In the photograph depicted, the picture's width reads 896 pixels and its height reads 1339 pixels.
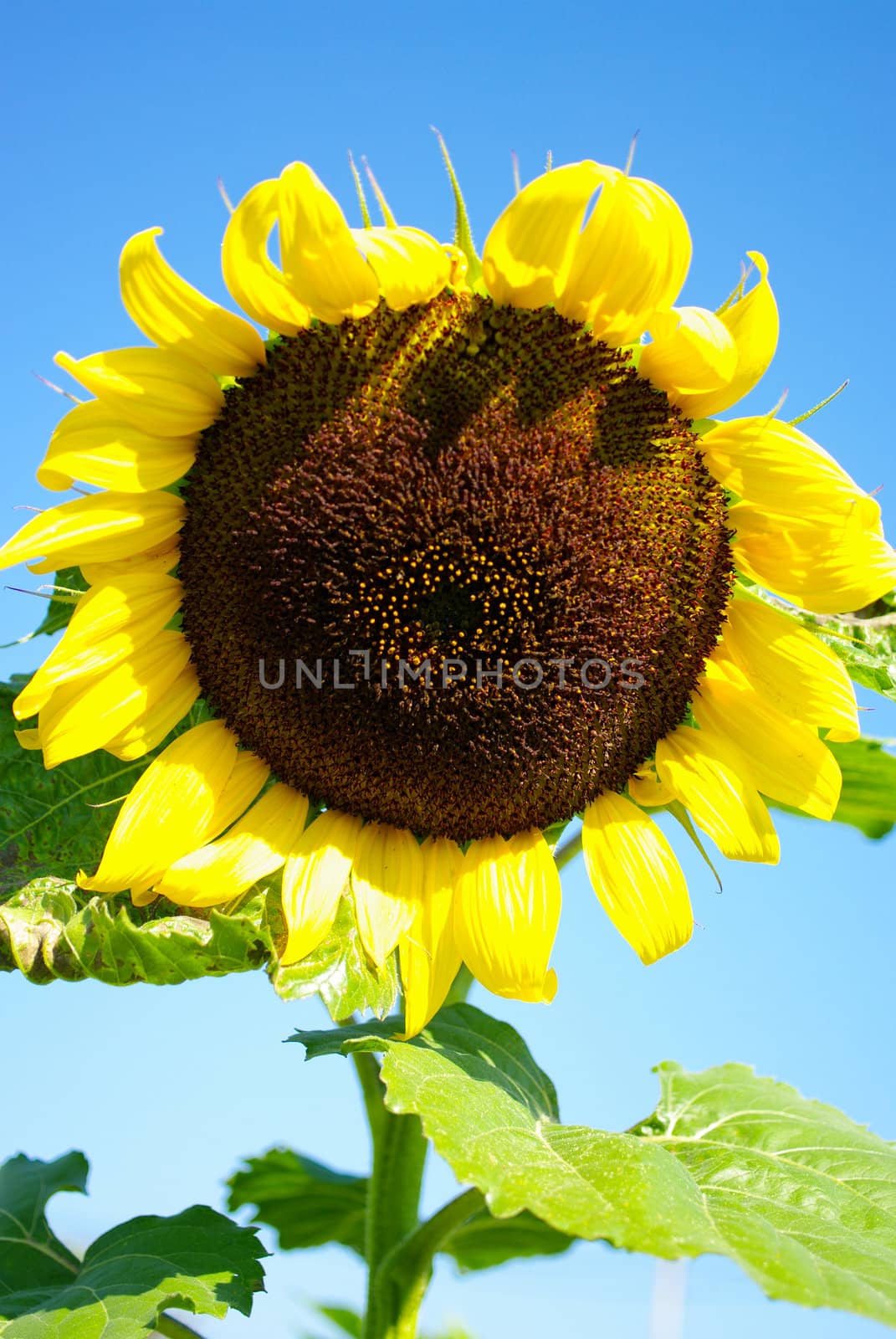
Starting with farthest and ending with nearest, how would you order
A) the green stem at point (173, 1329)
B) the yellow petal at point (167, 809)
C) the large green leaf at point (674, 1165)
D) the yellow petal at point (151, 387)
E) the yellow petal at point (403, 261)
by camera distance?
the green stem at point (173, 1329) → the yellow petal at point (167, 809) → the yellow petal at point (151, 387) → the yellow petal at point (403, 261) → the large green leaf at point (674, 1165)

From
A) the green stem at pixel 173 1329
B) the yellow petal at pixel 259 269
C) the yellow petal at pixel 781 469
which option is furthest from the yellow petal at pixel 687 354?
the green stem at pixel 173 1329

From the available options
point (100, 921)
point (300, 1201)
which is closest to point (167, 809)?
point (100, 921)

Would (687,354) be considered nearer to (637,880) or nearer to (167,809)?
(637,880)

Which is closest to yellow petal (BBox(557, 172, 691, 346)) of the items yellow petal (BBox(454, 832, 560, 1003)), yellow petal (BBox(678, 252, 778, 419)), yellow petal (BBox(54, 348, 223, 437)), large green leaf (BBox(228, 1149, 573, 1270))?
yellow petal (BBox(678, 252, 778, 419))

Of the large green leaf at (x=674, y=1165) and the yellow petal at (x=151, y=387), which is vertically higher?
the yellow petal at (x=151, y=387)

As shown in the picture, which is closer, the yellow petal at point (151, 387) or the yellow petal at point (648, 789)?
the yellow petal at point (151, 387)

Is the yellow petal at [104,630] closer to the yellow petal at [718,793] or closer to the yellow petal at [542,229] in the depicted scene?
the yellow petal at [542,229]
